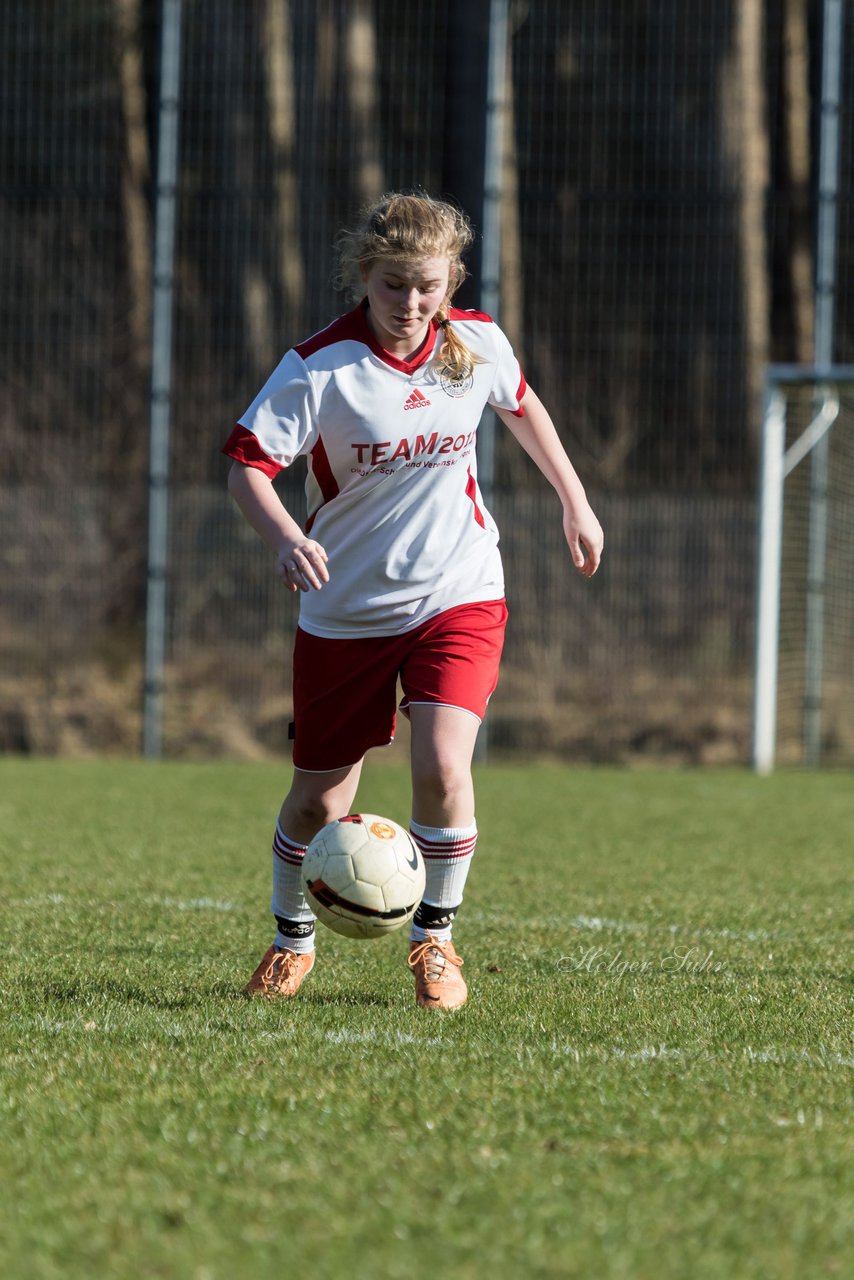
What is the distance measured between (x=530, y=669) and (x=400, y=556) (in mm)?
8017

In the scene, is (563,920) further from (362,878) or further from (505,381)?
(505,381)

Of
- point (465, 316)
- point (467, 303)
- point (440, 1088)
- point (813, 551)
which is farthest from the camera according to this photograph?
point (467, 303)

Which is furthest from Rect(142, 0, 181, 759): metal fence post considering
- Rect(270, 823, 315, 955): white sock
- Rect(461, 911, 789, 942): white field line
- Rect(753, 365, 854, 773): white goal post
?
Rect(270, 823, 315, 955): white sock

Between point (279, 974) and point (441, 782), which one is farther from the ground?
point (441, 782)

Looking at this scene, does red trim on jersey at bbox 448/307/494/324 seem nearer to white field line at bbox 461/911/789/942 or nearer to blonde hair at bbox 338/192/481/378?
blonde hair at bbox 338/192/481/378

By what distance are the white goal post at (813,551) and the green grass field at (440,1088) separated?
567cm

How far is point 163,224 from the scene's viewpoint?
1169cm

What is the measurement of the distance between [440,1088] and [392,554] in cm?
134

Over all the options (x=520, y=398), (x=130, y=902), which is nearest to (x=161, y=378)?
(x=130, y=902)

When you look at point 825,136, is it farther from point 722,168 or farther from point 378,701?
point 378,701

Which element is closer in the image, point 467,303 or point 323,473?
point 323,473

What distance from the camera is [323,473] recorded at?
377cm

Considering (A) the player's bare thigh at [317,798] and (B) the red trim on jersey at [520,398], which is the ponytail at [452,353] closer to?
(B) the red trim on jersey at [520,398]

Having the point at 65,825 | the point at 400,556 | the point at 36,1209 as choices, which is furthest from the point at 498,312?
the point at 36,1209
